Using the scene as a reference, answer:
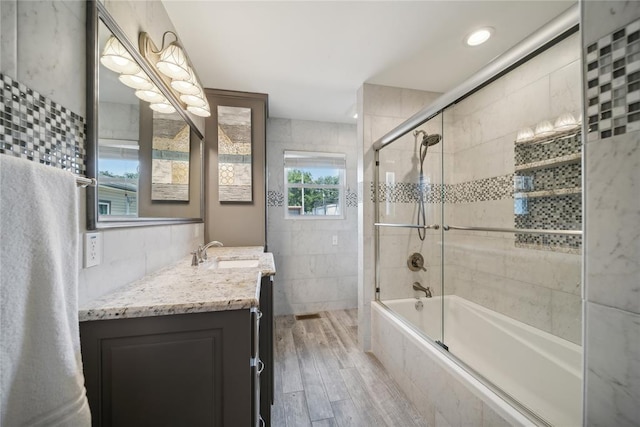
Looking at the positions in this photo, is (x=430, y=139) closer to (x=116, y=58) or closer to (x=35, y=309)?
(x=116, y=58)

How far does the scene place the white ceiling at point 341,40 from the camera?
1.42 metres

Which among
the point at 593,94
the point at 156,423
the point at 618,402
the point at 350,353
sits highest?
the point at 593,94

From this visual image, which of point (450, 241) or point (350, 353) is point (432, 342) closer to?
point (350, 353)

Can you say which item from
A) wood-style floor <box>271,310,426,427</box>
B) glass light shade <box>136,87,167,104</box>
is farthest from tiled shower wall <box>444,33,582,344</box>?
glass light shade <box>136,87,167,104</box>

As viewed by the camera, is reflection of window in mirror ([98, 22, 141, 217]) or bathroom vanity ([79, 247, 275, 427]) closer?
bathroom vanity ([79, 247, 275, 427])

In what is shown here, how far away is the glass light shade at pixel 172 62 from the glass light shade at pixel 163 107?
170 mm

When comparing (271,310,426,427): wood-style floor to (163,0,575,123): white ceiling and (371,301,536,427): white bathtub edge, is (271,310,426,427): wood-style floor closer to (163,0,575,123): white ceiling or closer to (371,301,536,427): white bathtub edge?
(371,301,536,427): white bathtub edge

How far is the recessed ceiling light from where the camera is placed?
160cm

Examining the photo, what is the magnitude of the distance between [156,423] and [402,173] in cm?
230

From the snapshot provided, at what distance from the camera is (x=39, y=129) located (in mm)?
674

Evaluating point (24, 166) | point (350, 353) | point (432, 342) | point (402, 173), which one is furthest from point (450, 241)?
point (24, 166)

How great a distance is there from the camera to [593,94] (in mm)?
582

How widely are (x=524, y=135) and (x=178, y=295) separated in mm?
2421

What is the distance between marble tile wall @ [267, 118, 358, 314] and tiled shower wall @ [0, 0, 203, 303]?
1.96 meters
